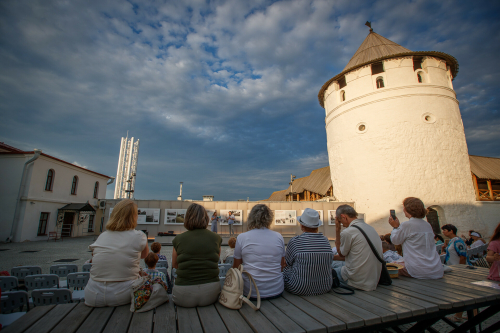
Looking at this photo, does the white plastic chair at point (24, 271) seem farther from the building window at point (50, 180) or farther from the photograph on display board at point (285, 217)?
the building window at point (50, 180)

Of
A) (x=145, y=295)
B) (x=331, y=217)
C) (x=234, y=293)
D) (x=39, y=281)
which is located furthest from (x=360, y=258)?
(x=331, y=217)

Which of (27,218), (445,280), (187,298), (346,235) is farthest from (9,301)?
(27,218)

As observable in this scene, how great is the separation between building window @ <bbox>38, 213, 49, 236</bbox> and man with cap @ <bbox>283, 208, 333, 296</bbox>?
72.7ft

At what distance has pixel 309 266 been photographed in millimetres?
2943

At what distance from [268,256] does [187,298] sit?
39.5 inches

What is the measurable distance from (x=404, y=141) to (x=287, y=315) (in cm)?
1891

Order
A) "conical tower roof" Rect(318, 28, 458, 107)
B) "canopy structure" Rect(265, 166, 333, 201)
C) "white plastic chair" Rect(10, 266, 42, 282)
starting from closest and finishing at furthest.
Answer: "white plastic chair" Rect(10, 266, 42, 282) < "conical tower roof" Rect(318, 28, 458, 107) < "canopy structure" Rect(265, 166, 333, 201)

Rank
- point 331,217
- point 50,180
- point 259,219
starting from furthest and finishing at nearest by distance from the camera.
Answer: point 50,180 → point 331,217 → point 259,219

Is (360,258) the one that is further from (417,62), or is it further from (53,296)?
(417,62)

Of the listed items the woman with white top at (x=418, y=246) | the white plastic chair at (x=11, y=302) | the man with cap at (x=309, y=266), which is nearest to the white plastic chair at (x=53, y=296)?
the white plastic chair at (x=11, y=302)

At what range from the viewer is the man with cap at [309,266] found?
2.94 meters

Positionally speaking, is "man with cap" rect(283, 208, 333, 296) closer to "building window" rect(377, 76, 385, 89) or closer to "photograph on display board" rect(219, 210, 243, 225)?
"photograph on display board" rect(219, 210, 243, 225)

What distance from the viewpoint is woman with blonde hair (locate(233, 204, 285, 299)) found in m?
2.81

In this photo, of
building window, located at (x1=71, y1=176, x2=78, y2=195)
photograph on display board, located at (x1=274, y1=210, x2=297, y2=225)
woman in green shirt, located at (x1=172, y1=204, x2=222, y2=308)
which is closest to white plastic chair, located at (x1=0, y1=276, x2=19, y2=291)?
woman in green shirt, located at (x1=172, y1=204, x2=222, y2=308)
